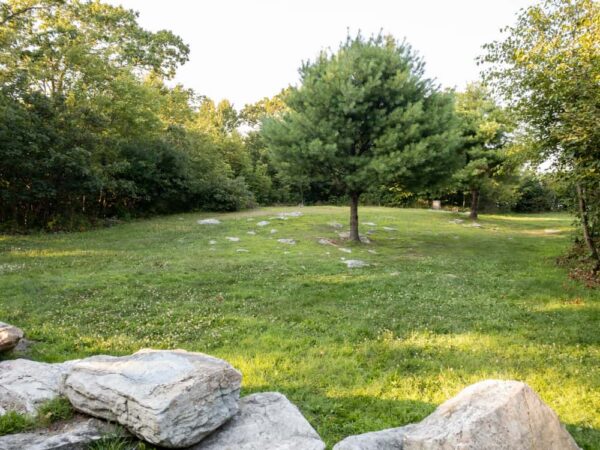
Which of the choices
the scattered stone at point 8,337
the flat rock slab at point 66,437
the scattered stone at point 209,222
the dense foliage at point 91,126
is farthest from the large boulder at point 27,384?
the scattered stone at point 209,222

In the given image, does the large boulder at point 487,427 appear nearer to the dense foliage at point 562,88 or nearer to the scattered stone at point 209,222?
the dense foliage at point 562,88

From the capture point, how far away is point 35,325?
8.52 metres

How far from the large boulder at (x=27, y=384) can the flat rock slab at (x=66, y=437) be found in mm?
533

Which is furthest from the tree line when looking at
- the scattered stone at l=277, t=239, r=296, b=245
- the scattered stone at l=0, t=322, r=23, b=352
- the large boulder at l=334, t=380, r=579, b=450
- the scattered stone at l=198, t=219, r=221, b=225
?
the scattered stone at l=0, t=322, r=23, b=352

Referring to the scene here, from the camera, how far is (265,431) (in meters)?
4.58

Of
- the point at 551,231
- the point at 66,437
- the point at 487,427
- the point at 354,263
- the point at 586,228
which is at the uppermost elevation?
the point at 586,228

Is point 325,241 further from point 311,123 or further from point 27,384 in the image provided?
point 27,384

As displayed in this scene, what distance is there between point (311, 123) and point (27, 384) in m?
16.2

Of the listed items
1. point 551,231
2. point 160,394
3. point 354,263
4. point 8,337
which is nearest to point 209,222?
point 354,263

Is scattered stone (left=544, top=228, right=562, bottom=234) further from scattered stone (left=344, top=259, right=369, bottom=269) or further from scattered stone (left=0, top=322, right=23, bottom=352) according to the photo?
scattered stone (left=0, top=322, right=23, bottom=352)

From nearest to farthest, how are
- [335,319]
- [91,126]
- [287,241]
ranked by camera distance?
1. [335,319]
2. [287,241]
3. [91,126]

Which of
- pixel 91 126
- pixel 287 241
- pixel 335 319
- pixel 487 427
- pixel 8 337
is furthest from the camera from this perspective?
pixel 91 126

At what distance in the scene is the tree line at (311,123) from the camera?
1259 cm

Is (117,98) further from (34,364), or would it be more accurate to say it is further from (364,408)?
(364,408)
